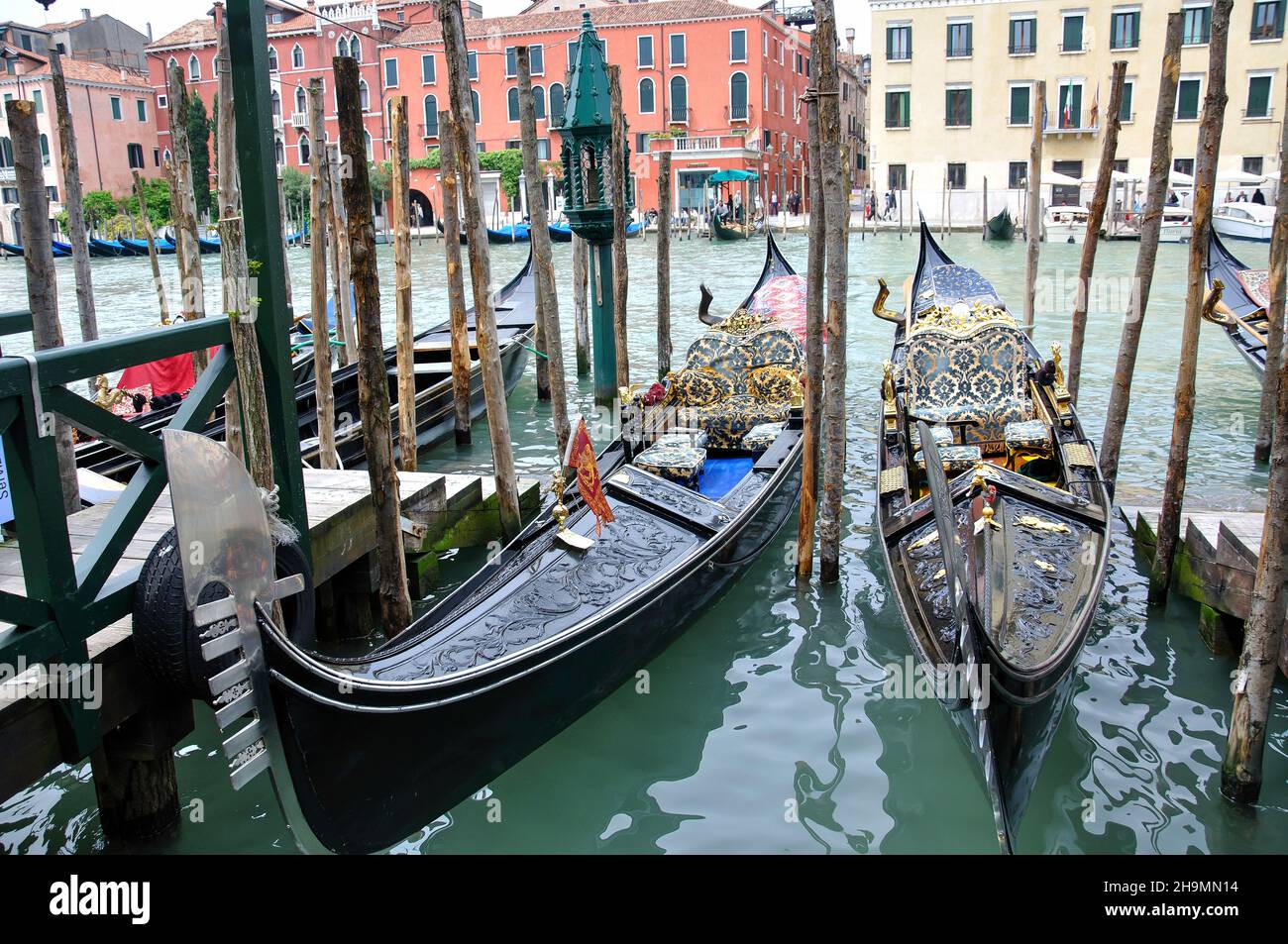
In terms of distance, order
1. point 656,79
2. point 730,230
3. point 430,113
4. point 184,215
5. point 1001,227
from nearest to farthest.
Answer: point 184,215 < point 1001,227 < point 730,230 < point 656,79 < point 430,113

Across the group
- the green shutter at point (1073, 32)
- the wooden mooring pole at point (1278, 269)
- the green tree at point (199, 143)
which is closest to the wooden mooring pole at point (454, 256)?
the wooden mooring pole at point (1278, 269)

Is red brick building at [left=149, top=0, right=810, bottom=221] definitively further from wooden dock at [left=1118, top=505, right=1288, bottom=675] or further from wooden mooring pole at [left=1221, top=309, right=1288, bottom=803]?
wooden mooring pole at [left=1221, top=309, right=1288, bottom=803]

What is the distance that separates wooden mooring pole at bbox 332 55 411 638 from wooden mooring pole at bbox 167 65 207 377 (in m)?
0.71

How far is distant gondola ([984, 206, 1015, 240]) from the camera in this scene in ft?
62.9

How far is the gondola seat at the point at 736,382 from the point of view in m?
5.03

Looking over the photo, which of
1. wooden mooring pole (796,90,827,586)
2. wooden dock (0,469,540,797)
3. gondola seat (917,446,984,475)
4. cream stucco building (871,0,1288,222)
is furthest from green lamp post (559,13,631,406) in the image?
cream stucco building (871,0,1288,222)

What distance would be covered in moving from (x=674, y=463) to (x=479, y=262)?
1.10 metres

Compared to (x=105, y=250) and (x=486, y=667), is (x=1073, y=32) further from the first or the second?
(x=486, y=667)

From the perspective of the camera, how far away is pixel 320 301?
15.4 ft

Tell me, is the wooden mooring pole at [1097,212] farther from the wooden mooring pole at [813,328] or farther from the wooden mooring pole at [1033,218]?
the wooden mooring pole at [813,328]

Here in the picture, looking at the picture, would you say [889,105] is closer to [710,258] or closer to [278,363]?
[710,258]

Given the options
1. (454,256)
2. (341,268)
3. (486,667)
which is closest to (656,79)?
(341,268)
